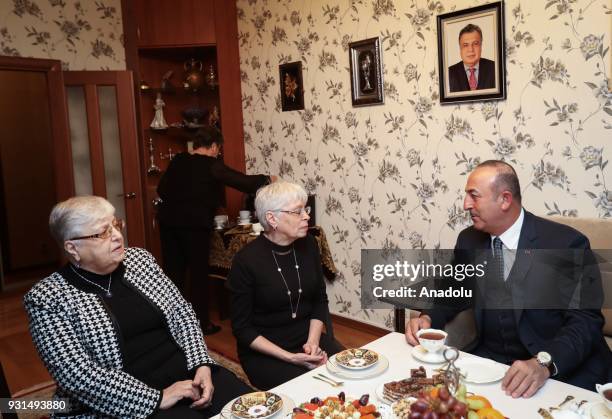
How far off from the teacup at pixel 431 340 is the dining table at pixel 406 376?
0.16 ft

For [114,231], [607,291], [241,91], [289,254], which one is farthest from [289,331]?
[241,91]

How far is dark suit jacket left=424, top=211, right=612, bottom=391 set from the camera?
168 centimetres

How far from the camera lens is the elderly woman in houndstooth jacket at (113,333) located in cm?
165

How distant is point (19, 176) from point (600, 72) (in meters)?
5.74

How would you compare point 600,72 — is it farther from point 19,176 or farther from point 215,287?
point 19,176

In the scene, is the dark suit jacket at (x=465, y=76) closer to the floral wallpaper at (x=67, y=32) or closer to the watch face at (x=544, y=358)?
the watch face at (x=544, y=358)

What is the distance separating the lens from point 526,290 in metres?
1.82

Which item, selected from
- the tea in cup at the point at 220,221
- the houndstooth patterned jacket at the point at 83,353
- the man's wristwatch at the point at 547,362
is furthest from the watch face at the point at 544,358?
the tea in cup at the point at 220,221

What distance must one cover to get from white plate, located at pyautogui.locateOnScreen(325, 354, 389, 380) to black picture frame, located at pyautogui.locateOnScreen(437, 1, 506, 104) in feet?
6.20

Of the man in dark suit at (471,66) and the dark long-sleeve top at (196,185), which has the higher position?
the man in dark suit at (471,66)

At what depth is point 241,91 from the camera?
4.73 meters

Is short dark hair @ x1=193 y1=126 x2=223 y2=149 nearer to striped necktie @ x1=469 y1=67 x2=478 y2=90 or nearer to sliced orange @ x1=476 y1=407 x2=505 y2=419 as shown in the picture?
striped necktie @ x1=469 y1=67 x2=478 y2=90

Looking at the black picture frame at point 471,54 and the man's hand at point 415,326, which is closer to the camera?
the man's hand at point 415,326

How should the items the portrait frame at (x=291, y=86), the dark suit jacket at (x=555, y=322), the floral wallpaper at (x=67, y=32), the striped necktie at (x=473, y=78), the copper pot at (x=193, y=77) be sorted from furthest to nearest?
the copper pot at (x=193, y=77) < the floral wallpaper at (x=67, y=32) < the portrait frame at (x=291, y=86) < the striped necktie at (x=473, y=78) < the dark suit jacket at (x=555, y=322)
